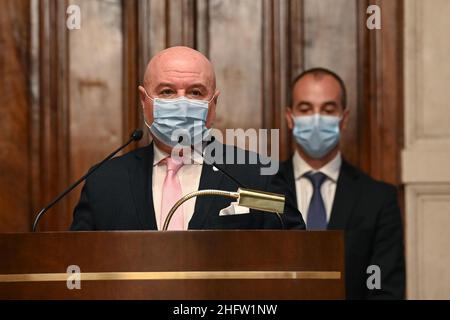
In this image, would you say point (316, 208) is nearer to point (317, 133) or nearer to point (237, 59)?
point (317, 133)

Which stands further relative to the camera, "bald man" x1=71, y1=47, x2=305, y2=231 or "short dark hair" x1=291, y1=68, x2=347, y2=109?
"short dark hair" x1=291, y1=68, x2=347, y2=109

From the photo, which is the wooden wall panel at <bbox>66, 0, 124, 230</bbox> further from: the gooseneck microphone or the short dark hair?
the gooseneck microphone

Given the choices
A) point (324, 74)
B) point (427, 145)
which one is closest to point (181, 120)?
point (324, 74)

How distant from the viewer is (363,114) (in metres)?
4.28

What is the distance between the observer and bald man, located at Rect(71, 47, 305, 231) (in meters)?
2.88

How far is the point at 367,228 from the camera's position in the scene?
3877 mm

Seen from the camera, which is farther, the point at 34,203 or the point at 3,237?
the point at 34,203

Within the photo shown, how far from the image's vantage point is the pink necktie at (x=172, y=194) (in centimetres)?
299

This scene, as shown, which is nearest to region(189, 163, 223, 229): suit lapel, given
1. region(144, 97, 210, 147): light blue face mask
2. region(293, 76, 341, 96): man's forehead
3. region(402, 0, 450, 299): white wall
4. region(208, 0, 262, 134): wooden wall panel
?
region(144, 97, 210, 147): light blue face mask

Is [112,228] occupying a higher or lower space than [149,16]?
lower

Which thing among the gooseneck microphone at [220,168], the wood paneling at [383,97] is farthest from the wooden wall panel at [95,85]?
the gooseneck microphone at [220,168]

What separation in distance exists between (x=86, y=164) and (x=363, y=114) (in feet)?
3.82

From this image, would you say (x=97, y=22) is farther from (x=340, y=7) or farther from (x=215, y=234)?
(x=215, y=234)
